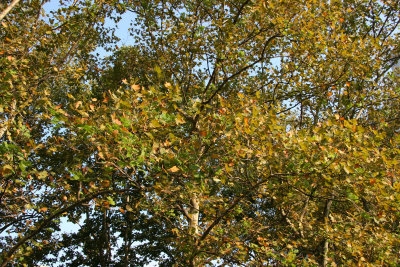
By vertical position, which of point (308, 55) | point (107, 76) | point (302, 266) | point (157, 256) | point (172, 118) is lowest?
point (302, 266)

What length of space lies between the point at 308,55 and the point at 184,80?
3624mm

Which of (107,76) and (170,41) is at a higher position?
(107,76)

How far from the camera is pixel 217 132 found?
4.75 metres

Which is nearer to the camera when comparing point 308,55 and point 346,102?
point 308,55

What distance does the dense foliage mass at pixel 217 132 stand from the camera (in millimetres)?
3943

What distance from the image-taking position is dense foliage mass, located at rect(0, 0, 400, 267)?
3943 mm

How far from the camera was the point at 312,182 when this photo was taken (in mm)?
4109

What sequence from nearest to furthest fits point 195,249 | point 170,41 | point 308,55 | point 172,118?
point 172,118 → point 195,249 → point 308,55 → point 170,41

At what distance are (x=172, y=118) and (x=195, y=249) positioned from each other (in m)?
2.89

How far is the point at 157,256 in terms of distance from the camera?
52.6 feet

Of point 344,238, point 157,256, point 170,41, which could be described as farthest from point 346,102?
point 157,256

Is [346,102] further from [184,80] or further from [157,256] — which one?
[157,256]

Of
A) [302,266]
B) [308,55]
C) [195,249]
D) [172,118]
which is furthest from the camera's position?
[308,55]

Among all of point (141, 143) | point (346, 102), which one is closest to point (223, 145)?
point (141, 143)
